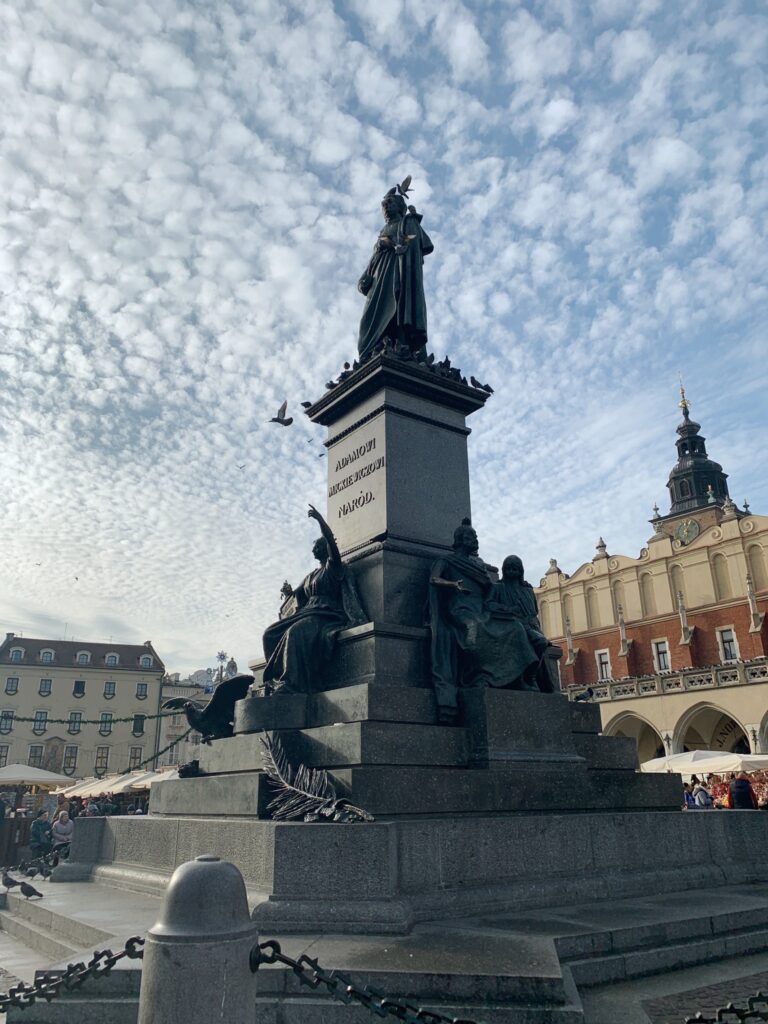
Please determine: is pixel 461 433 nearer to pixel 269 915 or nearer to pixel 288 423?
pixel 288 423

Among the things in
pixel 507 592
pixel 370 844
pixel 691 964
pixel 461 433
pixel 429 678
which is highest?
pixel 461 433

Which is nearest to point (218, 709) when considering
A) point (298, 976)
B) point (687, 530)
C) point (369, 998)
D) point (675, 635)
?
point (298, 976)

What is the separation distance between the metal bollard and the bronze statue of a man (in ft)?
28.8

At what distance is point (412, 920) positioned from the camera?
18.8 feet

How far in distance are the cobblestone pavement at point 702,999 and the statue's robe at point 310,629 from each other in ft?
15.3

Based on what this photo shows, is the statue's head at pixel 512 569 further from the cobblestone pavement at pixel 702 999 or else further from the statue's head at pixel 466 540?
the cobblestone pavement at pixel 702 999

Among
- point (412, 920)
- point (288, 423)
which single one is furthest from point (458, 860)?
point (288, 423)

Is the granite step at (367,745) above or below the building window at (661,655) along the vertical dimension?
below

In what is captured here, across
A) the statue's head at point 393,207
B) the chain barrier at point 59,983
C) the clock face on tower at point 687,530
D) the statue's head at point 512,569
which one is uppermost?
the clock face on tower at point 687,530

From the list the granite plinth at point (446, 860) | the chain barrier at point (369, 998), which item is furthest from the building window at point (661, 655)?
the chain barrier at point (369, 998)

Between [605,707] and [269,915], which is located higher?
[605,707]

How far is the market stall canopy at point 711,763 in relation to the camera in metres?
22.8

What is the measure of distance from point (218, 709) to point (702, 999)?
21.6 feet

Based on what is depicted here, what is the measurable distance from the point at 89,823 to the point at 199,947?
7099 mm
